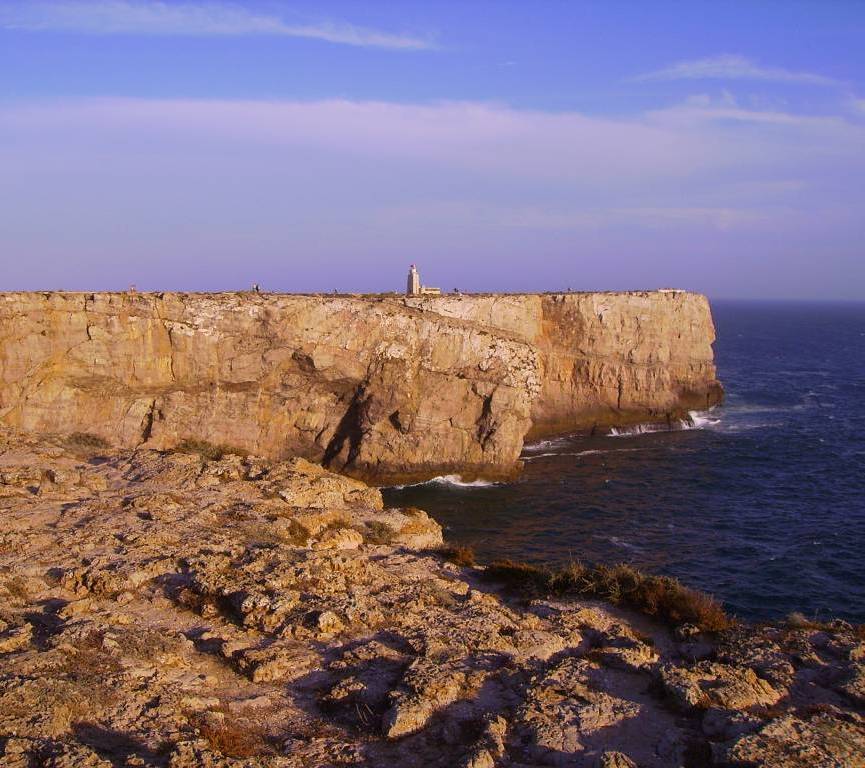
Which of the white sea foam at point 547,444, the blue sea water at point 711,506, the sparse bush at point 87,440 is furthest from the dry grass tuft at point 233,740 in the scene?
the white sea foam at point 547,444

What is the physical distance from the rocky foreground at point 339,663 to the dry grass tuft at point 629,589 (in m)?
0.32

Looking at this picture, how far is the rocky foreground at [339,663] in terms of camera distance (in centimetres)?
902

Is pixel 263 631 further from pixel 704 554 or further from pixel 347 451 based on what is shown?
pixel 347 451

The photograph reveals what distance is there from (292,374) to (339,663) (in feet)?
88.7

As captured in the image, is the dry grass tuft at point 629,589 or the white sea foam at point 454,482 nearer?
the dry grass tuft at point 629,589

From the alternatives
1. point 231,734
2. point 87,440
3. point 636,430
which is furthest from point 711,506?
point 231,734

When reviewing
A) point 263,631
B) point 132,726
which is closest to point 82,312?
point 263,631

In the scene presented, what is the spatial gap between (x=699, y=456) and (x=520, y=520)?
15168 millimetres

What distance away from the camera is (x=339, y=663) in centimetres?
1136

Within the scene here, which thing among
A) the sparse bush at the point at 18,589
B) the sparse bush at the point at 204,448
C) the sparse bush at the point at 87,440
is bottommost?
the sparse bush at the point at 204,448

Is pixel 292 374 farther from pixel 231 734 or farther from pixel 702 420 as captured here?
pixel 702 420

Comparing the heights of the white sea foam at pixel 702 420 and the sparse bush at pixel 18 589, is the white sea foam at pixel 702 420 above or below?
below

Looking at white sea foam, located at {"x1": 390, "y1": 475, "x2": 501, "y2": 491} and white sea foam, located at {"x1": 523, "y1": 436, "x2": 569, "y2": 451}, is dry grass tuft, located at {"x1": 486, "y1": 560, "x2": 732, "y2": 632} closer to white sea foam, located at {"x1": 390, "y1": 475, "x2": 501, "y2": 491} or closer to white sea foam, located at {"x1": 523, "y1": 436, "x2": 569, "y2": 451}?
white sea foam, located at {"x1": 390, "y1": 475, "x2": 501, "y2": 491}

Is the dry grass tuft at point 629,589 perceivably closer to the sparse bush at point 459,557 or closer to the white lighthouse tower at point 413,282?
the sparse bush at point 459,557
